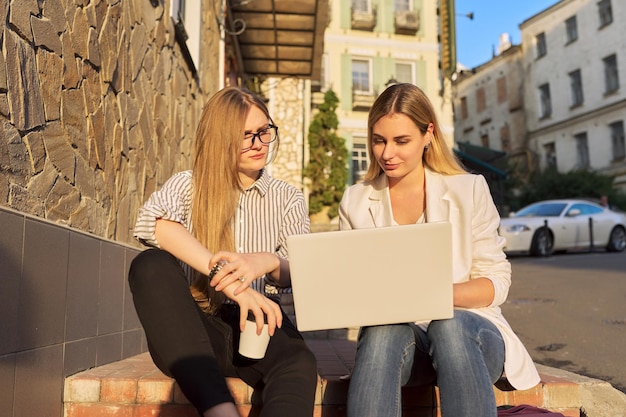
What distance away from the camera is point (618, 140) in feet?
78.9

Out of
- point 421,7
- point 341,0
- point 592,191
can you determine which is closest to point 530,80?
point 592,191

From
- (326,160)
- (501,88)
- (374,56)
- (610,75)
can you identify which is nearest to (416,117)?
(326,160)

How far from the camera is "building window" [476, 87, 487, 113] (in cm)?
3166

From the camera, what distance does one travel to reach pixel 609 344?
4230mm

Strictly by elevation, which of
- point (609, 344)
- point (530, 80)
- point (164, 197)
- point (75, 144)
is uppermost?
point (530, 80)

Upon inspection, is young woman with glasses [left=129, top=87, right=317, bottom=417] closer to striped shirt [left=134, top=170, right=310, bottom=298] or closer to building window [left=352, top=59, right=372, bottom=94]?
striped shirt [left=134, top=170, right=310, bottom=298]

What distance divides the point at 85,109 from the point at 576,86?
27461 millimetres

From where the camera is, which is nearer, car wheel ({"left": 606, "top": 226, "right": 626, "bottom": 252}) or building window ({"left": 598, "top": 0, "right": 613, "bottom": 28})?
car wheel ({"left": 606, "top": 226, "right": 626, "bottom": 252})

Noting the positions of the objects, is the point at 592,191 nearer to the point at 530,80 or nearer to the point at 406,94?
the point at 530,80

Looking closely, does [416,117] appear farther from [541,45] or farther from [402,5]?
[541,45]

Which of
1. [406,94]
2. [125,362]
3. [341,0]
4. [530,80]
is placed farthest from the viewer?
[530,80]

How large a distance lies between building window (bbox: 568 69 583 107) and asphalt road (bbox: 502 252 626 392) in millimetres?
18483

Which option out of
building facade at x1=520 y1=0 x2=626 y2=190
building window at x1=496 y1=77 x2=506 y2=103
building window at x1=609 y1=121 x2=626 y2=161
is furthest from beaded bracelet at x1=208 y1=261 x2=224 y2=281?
building window at x1=496 y1=77 x2=506 y2=103

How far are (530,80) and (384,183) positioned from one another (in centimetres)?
2896
